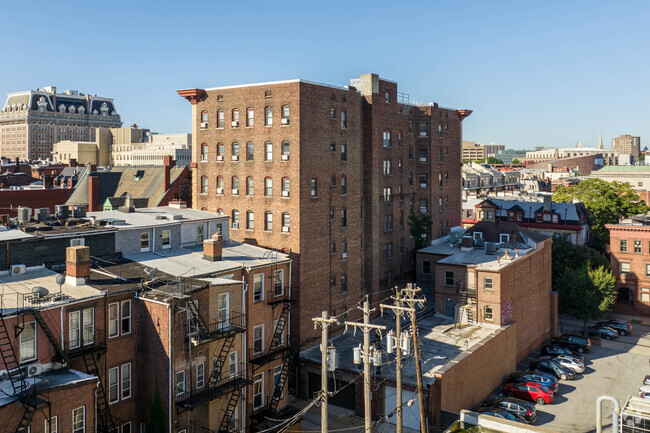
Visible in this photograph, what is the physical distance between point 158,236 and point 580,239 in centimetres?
6730

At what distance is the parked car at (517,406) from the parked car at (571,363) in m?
10.9

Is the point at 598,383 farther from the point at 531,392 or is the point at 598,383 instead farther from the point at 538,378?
the point at 531,392

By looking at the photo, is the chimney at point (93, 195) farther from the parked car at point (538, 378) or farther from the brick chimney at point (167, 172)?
the parked car at point (538, 378)

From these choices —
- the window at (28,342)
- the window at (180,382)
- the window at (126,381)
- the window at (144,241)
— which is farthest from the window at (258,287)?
the window at (28,342)

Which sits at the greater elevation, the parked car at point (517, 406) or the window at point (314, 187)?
the window at point (314, 187)

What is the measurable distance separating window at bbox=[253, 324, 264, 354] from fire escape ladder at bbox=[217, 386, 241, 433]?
199 inches

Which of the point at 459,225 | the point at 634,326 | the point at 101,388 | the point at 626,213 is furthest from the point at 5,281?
the point at 626,213

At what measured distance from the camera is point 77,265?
3403 cm

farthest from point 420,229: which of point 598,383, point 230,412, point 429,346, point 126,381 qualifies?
point 126,381

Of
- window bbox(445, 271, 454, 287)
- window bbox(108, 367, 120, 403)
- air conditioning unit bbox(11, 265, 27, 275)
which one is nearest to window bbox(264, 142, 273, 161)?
window bbox(445, 271, 454, 287)

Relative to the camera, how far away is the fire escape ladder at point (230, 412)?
3744 cm

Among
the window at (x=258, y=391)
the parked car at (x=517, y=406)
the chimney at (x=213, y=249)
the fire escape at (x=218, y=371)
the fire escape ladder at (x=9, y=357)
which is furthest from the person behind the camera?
the parked car at (x=517, y=406)

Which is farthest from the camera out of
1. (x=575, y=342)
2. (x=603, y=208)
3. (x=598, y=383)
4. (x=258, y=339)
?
(x=603, y=208)

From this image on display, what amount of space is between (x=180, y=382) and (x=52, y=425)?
8.20 m
